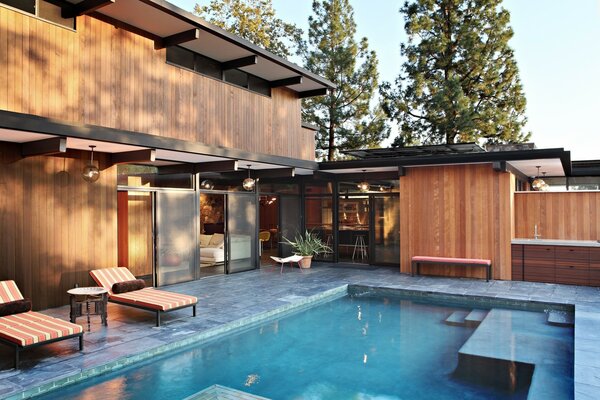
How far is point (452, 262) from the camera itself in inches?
412

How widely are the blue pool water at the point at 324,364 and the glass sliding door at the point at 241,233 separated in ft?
14.2

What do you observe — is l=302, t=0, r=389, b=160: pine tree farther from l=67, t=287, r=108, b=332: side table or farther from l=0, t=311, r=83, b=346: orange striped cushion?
l=0, t=311, r=83, b=346: orange striped cushion

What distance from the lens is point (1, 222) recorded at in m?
6.89

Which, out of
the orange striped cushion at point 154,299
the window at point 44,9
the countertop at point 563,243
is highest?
the window at point 44,9

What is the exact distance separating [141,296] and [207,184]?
440cm

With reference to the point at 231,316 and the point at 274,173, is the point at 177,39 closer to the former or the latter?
the point at 274,173

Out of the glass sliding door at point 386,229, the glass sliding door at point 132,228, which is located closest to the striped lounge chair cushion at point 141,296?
the glass sliding door at point 132,228

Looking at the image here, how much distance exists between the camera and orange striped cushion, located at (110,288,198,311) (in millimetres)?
6559

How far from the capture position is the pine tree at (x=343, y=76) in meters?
21.4

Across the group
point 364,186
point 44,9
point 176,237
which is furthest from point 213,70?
point 364,186

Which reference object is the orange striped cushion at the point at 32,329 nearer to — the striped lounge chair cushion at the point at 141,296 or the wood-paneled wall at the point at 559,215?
the striped lounge chair cushion at the point at 141,296

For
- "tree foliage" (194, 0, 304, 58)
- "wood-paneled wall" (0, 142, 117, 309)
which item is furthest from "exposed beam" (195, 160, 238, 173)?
"tree foliage" (194, 0, 304, 58)

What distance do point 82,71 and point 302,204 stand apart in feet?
27.1

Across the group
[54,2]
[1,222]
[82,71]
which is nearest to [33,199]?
[1,222]
